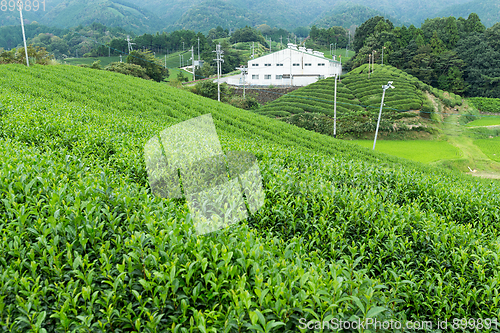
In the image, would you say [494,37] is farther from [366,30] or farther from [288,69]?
[288,69]

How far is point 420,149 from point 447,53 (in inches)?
1334

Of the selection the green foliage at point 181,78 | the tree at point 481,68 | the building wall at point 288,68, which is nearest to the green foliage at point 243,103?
the building wall at point 288,68

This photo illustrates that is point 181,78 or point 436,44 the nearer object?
point 436,44

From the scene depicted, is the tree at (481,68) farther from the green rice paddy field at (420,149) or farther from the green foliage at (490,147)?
the green rice paddy field at (420,149)

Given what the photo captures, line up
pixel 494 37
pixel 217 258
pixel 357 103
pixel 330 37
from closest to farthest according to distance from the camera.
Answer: pixel 217 258 → pixel 357 103 → pixel 494 37 → pixel 330 37

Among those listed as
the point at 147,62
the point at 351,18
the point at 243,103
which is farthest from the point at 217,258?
the point at 351,18

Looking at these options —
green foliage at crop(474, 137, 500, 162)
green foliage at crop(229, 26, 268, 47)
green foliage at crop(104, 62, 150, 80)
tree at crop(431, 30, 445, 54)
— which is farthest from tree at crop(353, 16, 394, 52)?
green foliage at crop(104, 62, 150, 80)

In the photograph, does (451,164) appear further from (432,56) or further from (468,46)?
(468,46)

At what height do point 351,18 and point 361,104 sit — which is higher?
point 351,18

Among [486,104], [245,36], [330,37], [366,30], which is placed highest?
[245,36]

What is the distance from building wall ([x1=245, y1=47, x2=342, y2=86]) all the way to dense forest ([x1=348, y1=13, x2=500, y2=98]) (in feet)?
21.9

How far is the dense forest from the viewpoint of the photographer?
46594 millimetres

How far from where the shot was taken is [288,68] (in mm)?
52531

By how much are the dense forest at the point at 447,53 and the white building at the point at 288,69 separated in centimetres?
673
